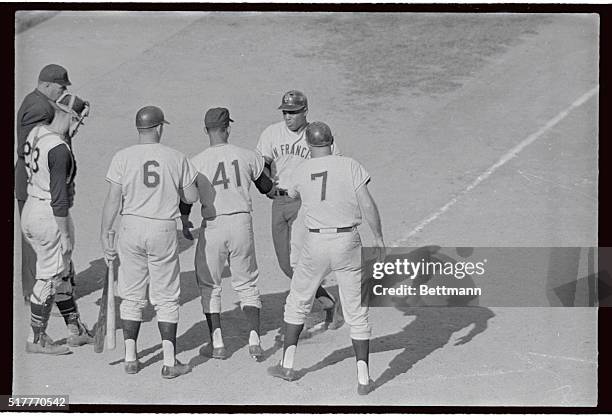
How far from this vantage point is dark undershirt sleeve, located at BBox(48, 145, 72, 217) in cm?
1244

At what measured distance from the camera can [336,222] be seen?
478 inches

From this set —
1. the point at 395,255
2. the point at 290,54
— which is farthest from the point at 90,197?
the point at 290,54

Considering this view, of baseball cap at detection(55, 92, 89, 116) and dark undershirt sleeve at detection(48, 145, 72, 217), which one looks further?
baseball cap at detection(55, 92, 89, 116)

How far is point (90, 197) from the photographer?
55.2ft

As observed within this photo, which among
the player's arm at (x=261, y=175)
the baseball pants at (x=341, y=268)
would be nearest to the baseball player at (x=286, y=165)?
the player's arm at (x=261, y=175)

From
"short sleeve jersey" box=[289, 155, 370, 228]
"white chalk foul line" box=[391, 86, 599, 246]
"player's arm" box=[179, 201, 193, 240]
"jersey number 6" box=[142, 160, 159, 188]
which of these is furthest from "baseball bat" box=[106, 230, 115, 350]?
"white chalk foul line" box=[391, 86, 599, 246]

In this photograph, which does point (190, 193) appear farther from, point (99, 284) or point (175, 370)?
point (99, 284)

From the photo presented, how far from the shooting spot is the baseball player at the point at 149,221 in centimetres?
1220

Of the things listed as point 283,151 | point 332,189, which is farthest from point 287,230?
point 332,189

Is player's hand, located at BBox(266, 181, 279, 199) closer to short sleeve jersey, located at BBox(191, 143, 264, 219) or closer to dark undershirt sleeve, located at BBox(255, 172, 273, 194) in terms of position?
dark undershirt sleeve, located at BBox(255, 172, 273, 194)

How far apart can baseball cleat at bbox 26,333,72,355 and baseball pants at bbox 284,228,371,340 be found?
2454 mm

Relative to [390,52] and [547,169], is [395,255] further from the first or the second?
[390,52]

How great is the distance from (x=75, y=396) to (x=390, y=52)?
34.3 ft

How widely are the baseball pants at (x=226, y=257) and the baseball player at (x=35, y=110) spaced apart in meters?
1.69
